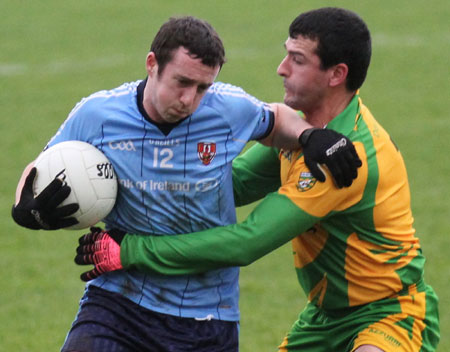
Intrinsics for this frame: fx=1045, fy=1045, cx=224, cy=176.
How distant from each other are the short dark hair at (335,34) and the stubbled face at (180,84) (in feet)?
2.04

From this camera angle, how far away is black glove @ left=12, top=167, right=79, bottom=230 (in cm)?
496

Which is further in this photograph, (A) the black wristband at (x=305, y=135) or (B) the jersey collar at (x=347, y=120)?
(B) the jersey collar at (x=347, y=120)

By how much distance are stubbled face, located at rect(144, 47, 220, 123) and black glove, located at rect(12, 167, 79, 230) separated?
613mm

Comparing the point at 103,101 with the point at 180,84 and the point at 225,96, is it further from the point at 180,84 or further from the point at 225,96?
the point at 225,96

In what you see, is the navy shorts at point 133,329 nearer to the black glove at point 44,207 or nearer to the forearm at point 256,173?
the black glove at point 44,207

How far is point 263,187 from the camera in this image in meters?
6.03

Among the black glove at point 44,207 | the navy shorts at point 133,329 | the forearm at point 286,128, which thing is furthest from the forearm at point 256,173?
the black glove at point 44,207

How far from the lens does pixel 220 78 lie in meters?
15.5

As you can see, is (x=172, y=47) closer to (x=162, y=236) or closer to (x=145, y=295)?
(x=162, y=236)

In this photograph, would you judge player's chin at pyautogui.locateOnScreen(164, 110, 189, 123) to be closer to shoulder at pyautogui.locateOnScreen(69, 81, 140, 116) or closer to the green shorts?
shoulder at pyautogui.locateOnScreen(69, 81, 140, 116)

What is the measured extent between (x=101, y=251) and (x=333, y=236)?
121 centimetres

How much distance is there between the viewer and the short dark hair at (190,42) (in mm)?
4852

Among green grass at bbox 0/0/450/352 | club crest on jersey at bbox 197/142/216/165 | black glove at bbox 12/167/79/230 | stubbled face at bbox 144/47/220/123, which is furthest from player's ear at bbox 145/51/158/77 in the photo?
green grass at bbox 0/0/450/352

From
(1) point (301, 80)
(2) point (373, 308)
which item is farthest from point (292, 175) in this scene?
(2) point (373, 308)
